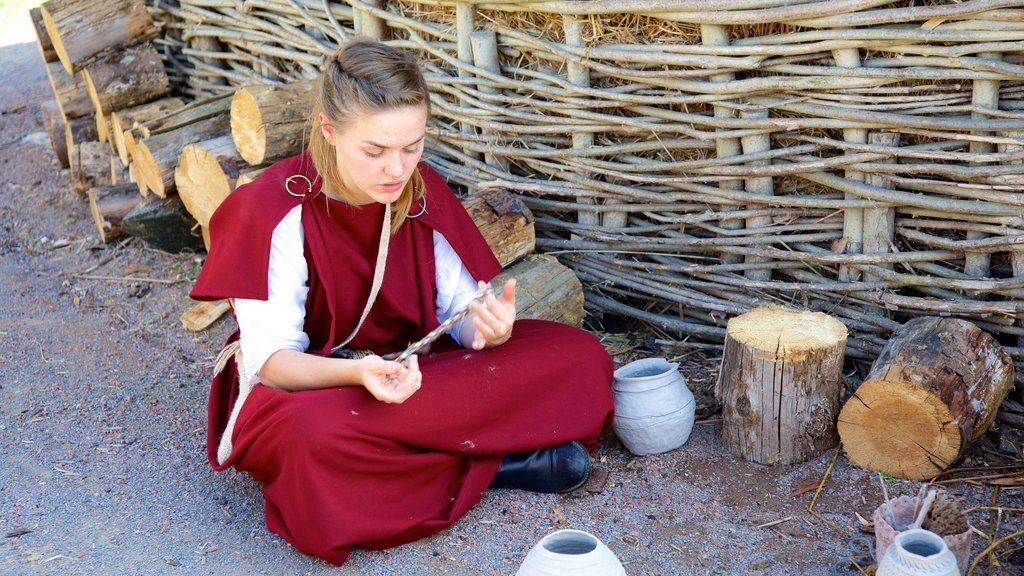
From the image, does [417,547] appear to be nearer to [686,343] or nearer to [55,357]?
[686,343]

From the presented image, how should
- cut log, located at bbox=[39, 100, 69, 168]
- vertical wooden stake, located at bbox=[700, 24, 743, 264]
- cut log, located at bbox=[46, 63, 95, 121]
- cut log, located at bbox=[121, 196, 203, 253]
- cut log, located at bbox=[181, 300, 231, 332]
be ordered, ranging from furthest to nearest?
cut log, located at bbox=[39, 100, 69, 168], cut log, located at bbox=[46, 63, 95, 121], cut log, located at bbox=[121, 196, 203, 253], cut log, located at bbox=[181, 300, 231, 332], vertical wooden stake, located at bbox=[700, 24, 743, 264]

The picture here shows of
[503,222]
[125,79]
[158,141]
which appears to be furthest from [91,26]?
[503,222]

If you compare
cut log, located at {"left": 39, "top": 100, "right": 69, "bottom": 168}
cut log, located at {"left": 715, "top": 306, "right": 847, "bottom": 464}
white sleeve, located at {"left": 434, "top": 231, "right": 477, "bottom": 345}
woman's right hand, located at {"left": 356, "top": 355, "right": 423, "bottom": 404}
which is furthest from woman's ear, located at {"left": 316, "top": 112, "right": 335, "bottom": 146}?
cut log, located at {"left": 39, "top": 100, "right": 69, "bottom": 168}

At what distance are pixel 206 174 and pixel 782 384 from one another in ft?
7.78

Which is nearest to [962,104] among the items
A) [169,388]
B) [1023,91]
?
[1023,91]

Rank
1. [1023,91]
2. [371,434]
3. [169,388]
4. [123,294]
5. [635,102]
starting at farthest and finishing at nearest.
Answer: [123,294], [169,388], [635,102], [1023,91], [371,434]

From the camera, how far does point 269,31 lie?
4570 millimetres

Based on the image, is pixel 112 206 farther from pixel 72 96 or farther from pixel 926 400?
pixel 926 400

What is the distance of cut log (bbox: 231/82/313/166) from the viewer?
3795 mm

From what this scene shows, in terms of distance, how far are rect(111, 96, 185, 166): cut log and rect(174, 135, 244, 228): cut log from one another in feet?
2.42

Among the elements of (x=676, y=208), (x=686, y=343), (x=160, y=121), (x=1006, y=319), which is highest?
(x=160, y=121)

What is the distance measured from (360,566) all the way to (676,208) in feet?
5.41

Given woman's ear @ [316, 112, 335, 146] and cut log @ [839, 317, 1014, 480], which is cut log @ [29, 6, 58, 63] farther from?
cut log @ [839, 317, 1014, 480]

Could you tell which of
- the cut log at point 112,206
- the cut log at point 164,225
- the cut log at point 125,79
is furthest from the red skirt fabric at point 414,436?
the cut log at point 125,79
